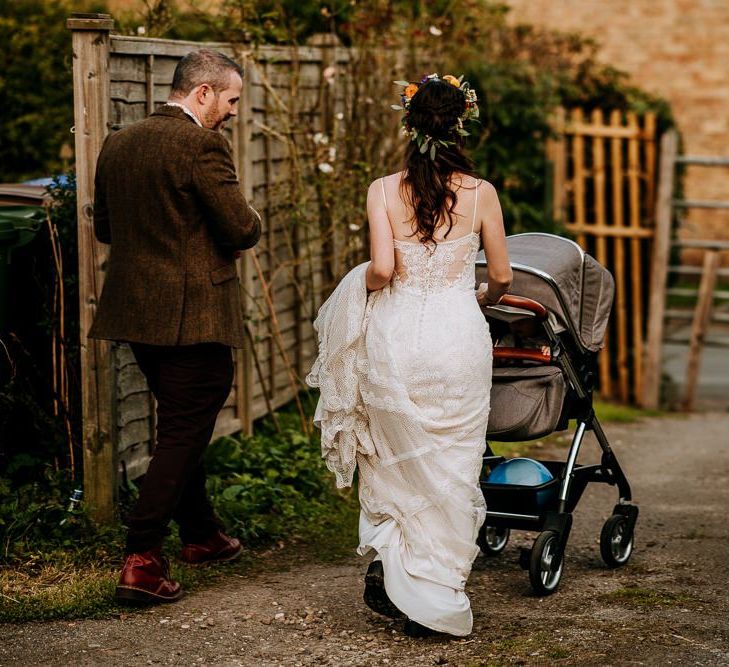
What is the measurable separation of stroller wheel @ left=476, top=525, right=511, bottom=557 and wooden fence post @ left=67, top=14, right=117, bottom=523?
1601mm

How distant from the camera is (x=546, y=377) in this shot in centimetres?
473

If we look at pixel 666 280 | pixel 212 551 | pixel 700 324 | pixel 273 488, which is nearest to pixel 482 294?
pixel 212 551

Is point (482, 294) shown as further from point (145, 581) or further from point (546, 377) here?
point (145, 581)

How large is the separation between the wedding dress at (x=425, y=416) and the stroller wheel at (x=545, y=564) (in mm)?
314

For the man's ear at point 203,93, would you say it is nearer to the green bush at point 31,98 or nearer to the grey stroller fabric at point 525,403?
the grey stroller fabric at point 525,403

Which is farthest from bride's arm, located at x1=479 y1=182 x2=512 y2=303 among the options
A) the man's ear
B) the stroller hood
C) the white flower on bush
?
the white flower on bush

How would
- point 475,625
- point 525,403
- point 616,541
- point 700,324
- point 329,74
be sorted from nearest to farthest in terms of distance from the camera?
point 475,625, point 525,403, point 616,541, point 329,74, point 700,324

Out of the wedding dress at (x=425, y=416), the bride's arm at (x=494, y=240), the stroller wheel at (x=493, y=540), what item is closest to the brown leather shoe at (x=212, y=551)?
the wedding dress at (x=425, y=416)

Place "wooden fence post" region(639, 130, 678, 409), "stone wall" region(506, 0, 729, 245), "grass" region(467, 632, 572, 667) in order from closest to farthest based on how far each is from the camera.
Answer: "grass" region(467, 632, 572, 667), "wooden fence post" region(639, 130, 678, 409), "stone wall" region(506, 0, 729, 245)

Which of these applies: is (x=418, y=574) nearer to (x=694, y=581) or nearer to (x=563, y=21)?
(x=694, y=581)

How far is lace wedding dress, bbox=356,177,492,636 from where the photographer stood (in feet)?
14.3

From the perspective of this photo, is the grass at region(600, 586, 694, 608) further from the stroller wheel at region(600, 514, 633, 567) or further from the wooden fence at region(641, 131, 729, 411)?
the wooden fence at region(641, 131, 729, 411)

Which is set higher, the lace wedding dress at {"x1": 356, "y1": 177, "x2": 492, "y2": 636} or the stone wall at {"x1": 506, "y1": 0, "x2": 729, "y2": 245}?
the stone wall at {"x1": 506, "y1": 0, "x2": 729, "y2": 245}

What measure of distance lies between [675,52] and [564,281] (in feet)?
44.2
